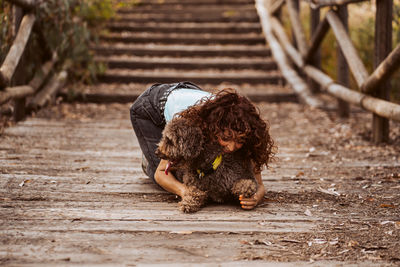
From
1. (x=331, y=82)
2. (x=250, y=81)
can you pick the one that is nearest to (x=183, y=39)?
(x=250, y=81)

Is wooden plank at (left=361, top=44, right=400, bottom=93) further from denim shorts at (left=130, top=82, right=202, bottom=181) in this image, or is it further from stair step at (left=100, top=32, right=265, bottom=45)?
stair step at (left=100, top=32, right=265, bottom=45)

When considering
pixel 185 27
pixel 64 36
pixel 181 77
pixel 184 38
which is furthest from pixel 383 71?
pixel 185 27

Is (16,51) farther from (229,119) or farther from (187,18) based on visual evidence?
(187,18)

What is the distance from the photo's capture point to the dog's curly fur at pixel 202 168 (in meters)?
2.44

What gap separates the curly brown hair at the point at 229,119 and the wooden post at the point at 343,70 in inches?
134

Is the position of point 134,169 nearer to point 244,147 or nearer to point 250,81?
point 244,147

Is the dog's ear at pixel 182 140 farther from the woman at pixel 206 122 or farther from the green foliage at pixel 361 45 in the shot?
the green foliage at pixel 361 45

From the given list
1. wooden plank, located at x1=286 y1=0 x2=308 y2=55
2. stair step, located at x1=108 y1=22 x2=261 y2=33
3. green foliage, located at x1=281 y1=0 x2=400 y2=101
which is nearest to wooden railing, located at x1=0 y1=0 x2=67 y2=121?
stair step, located at x1=108 y1=22 x2=261 y2=33

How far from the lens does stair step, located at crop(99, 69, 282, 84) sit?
285 inches

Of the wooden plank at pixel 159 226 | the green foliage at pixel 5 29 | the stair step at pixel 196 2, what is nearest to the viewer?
the wooden plank at pixel 159 226

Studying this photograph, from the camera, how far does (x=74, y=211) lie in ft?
8.82

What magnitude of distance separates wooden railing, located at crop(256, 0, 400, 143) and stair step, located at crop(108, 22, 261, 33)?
0.39 metres

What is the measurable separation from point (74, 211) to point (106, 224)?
1.00 ft

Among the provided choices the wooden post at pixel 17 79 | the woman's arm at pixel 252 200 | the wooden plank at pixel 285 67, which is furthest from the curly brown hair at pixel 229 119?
the wooden plank at pixel 285 67
